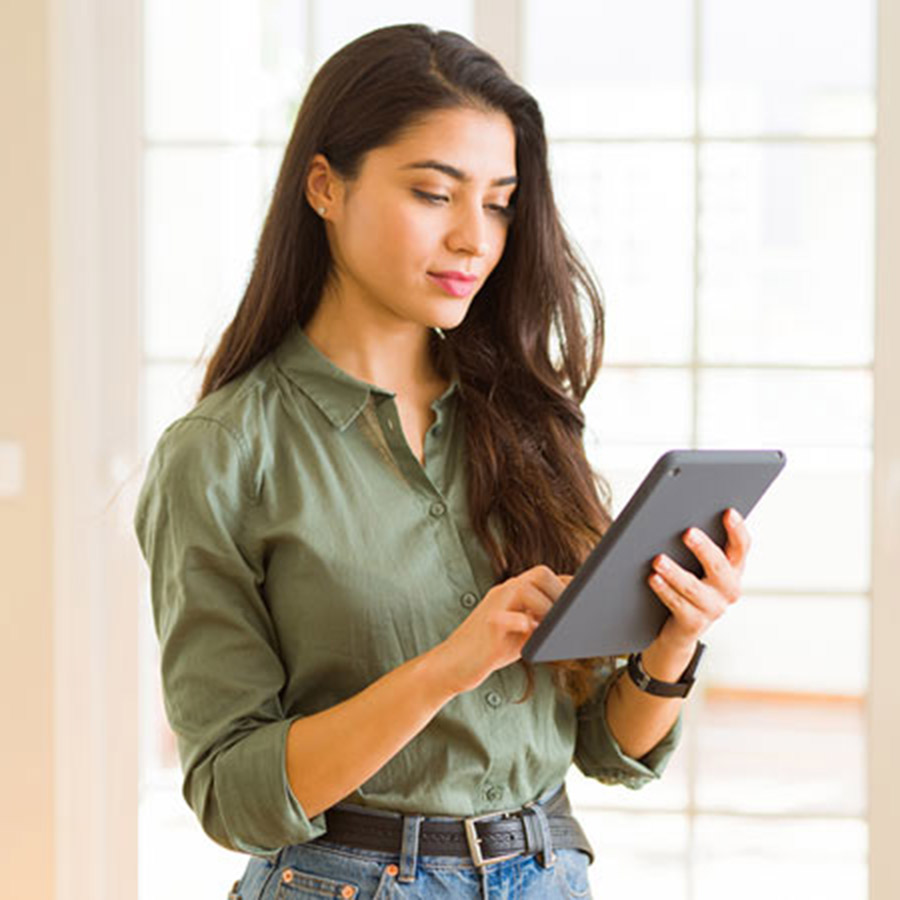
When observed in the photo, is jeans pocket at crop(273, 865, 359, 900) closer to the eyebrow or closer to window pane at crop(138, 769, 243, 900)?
the eyebrow

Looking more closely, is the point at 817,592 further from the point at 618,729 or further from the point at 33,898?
the point at 33,898

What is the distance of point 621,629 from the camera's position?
147 centimetres

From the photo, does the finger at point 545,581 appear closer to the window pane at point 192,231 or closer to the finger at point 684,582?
the finger at point 684,582

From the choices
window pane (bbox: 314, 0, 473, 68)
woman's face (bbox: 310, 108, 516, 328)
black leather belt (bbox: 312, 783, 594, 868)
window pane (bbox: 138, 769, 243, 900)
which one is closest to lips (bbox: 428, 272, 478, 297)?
woman's face (bbox: 310, 108, 516, 328)

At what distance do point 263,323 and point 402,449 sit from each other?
203 millimetres

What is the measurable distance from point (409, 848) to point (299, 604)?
0.85 ft

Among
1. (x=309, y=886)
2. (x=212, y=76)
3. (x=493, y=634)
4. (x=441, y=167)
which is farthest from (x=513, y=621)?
(x=212, y=76)

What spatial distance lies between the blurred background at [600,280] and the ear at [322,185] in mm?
1333

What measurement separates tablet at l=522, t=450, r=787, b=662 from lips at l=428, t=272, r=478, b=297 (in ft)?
0.96

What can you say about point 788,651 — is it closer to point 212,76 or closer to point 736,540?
point 212,76

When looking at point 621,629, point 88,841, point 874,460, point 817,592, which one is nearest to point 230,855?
point 88,841

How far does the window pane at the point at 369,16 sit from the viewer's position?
2961 mm

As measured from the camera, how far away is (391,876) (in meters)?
1.47

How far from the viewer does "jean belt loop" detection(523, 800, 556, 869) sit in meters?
1.55
